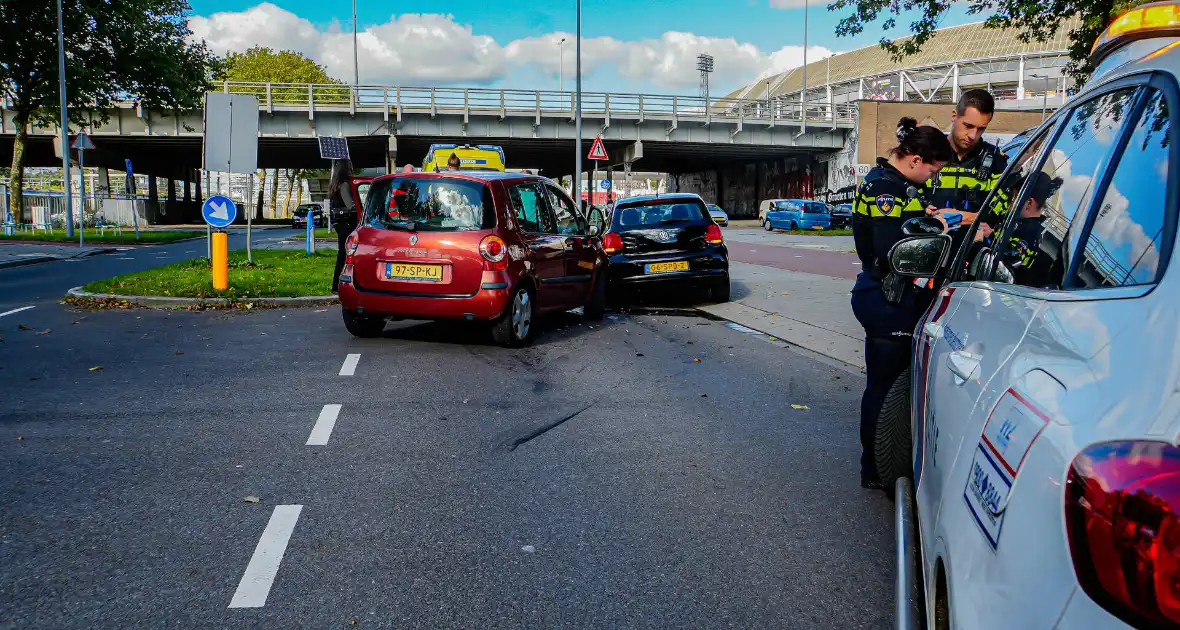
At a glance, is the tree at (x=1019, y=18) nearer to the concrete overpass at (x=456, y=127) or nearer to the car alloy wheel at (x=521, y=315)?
the car alloy wheel at (x=521, y=315)

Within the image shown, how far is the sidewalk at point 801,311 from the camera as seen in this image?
31.4 feet

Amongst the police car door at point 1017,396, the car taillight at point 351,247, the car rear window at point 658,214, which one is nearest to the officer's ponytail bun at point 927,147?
the police car door at point 1017,396

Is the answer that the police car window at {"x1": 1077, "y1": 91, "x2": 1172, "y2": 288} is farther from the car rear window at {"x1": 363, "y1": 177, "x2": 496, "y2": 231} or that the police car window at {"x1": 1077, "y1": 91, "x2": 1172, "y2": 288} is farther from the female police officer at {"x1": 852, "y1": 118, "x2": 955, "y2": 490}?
the car rear window at {"x1": 363, "y1": 177, "x2": 496, "y2": 231}

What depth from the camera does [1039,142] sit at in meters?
3.07

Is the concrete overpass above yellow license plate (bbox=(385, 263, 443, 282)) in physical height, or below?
above

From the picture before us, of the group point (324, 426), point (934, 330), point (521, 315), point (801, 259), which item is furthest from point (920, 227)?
point (801, 259)

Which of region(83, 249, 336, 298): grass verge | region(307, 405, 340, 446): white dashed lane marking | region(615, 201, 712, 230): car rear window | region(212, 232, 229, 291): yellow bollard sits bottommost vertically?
region(307, 405, 340, 446): white dashed lane marking

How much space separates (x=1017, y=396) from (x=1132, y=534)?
0.53 metres

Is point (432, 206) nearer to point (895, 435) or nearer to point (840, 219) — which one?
point (895, 435)

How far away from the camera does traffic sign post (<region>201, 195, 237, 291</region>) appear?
13.1m

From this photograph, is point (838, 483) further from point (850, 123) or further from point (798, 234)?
point (850, 123)

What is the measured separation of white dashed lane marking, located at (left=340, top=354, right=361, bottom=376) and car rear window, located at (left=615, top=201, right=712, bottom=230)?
5122 millimetres

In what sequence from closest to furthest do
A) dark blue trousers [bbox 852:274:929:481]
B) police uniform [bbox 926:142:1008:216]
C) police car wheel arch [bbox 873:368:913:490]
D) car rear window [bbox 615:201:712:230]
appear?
police car wheel arch [bbox 873:368:913:490] < dark blue trousers [bbox 852:274:929:481] < police uniform [bbox 926:142:1008:216] < car rear window [bbox 615:201:712:230]

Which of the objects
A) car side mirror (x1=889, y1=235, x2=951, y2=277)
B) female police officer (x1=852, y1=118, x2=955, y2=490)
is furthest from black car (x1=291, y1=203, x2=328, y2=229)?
car side mirror (x1=889, y1=235, x2=951, y2=277)
